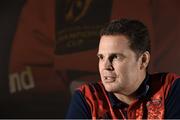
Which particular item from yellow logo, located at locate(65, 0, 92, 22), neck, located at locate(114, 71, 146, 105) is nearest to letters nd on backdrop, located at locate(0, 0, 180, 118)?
yellow logo, located at locate(65, 0, 92, 22)

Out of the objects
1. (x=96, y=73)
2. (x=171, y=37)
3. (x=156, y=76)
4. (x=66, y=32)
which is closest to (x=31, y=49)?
(x=66, y=32)

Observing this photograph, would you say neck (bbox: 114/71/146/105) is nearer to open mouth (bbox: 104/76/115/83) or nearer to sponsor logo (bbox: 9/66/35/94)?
open mouth (bbox: 104/76/115/83)

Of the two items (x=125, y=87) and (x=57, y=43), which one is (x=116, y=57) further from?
(x=57, y=43)

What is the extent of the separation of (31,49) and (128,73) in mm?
1895

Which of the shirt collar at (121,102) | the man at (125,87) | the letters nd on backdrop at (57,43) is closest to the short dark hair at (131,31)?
the man at (125,87)

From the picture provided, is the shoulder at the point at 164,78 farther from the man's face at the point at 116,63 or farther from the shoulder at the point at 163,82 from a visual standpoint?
the man's face at the point at 116,63

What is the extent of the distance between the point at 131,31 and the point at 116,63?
0.11 meters

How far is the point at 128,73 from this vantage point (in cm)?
123

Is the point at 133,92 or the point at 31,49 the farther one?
the point at 31,49

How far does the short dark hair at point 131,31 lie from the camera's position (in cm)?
121

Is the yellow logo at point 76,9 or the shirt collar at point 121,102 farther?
the yellow logo at point 76,9

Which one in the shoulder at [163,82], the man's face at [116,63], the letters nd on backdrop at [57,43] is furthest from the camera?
the letters nd on backdrop at [57,43]

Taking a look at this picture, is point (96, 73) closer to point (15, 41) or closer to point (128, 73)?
point (15, 41)

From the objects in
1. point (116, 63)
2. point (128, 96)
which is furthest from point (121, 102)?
point (116, 63)
